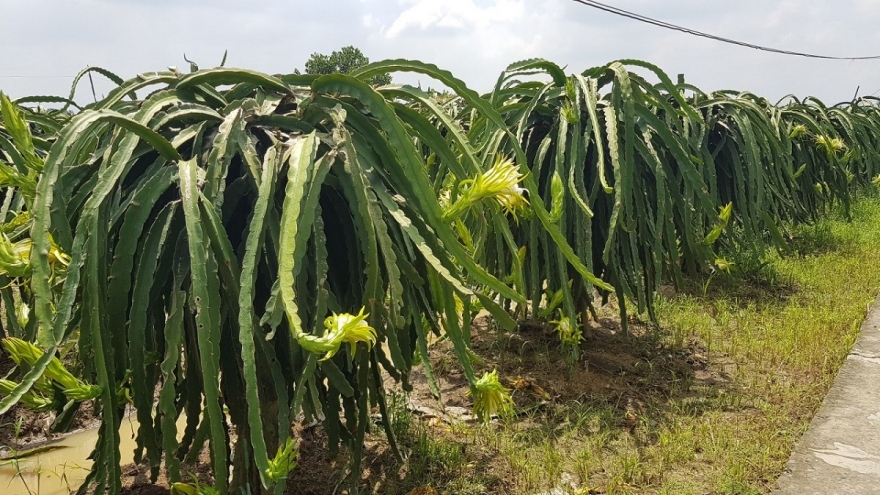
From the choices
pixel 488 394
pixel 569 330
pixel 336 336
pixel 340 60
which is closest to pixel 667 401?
pixel 569 330

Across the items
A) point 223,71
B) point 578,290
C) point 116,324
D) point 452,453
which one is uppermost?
point 223,71

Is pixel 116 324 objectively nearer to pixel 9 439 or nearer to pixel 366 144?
pixel 366 144

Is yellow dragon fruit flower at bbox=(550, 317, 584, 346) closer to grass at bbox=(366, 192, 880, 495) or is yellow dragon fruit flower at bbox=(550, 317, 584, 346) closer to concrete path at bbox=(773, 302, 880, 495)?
grass at bbox=(366, 192, 880, 495)

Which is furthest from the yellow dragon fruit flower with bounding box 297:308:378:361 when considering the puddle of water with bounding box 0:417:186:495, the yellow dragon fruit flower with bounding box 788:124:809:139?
the yellow dragon fruit flower with bounding box 788:124:809:139

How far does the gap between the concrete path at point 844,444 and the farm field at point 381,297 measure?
0.09m

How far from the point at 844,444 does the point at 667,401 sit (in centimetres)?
74

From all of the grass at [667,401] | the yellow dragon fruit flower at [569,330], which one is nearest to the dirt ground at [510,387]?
the grass at [667,401]

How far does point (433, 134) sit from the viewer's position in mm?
1989

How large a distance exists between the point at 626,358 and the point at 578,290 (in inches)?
18.9

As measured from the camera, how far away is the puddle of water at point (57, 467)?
2.63m

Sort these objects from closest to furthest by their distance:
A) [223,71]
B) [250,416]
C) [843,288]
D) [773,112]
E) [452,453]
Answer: [250,416] < [223,71] < [452,453] < [843,288] < [773,112]

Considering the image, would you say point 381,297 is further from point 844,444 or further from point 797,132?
point 797,132

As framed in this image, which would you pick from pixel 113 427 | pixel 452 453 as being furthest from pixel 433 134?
pixel 452 453

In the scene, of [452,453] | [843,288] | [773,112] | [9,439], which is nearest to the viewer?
[452,453]
